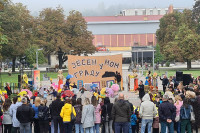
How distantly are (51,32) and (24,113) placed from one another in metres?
55.6

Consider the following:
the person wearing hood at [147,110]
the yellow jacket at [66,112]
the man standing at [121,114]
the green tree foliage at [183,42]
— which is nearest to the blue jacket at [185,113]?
the person wearing hood at [147,110]

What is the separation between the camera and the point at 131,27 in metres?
125

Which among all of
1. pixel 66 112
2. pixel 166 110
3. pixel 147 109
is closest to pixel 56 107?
pixel 66 112

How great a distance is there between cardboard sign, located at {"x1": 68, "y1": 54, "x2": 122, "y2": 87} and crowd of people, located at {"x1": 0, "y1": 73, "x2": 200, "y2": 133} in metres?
9.73

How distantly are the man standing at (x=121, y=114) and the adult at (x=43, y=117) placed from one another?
8.01 ft

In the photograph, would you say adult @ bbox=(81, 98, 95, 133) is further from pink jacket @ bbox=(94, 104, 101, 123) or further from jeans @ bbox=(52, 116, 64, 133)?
jeans @ bbox=(52, 116, 64, 133)

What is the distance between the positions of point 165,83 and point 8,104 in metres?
15.1

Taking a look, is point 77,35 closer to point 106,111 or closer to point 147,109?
point 106,111

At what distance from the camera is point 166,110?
12289 mm

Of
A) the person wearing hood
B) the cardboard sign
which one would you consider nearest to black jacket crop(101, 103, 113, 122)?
the person wearing hood

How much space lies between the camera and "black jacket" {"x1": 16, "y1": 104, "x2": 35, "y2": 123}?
40.0 feet

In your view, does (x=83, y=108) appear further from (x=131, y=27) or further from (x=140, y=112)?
(x=131, y=27)

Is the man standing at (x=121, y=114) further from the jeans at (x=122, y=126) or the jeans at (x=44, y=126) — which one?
the jeans at (x=44, y=126)

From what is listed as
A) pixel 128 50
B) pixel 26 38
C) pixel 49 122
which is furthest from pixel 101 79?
pixel 128 50
